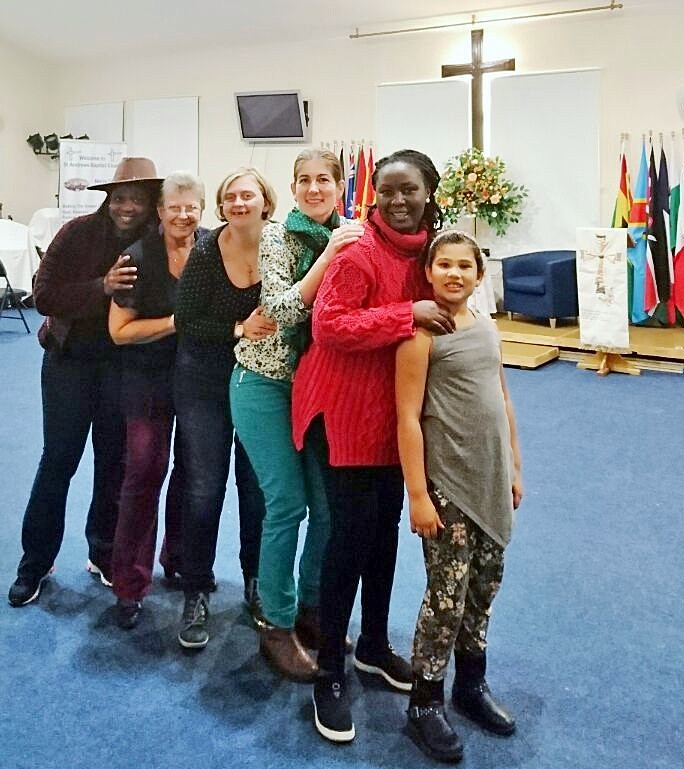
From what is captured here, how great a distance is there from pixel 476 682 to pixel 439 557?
38 cm

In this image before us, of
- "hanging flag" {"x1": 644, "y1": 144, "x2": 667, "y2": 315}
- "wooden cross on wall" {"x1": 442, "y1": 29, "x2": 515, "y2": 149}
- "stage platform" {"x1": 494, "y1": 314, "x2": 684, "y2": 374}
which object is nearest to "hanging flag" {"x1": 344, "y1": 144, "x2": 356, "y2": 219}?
"wooden cross on wall" {"x1": 442, "y1": 29, "x2": 515, "y2": 149}

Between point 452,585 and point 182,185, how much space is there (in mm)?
1222

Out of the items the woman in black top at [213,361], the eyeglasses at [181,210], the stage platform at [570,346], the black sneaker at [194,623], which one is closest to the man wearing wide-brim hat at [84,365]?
the eyeglasses at [181,210]

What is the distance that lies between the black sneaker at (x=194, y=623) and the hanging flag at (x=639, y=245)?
17.9 ft

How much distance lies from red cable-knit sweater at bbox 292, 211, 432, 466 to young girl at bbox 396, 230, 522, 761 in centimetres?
5

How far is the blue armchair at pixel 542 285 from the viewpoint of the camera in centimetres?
651

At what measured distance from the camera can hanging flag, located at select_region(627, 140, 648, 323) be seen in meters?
6.54

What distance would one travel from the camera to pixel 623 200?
22.1 ft

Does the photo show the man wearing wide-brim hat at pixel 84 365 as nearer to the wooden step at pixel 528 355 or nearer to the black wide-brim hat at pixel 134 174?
the black wide-brim hat at pixel 134 174

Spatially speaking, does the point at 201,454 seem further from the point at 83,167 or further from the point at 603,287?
the point at 83,167

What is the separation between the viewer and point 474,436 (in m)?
1.61

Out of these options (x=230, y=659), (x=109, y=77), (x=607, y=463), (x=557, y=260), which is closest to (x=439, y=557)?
(x=230, y=659)

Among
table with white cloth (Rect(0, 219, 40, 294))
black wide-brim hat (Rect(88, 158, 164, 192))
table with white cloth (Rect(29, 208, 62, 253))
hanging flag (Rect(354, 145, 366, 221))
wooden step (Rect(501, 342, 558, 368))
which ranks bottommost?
wooden step (Rect(501, 342, 558, 368))

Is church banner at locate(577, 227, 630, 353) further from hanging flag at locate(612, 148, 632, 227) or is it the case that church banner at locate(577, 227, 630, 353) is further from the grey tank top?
the grey tank top
